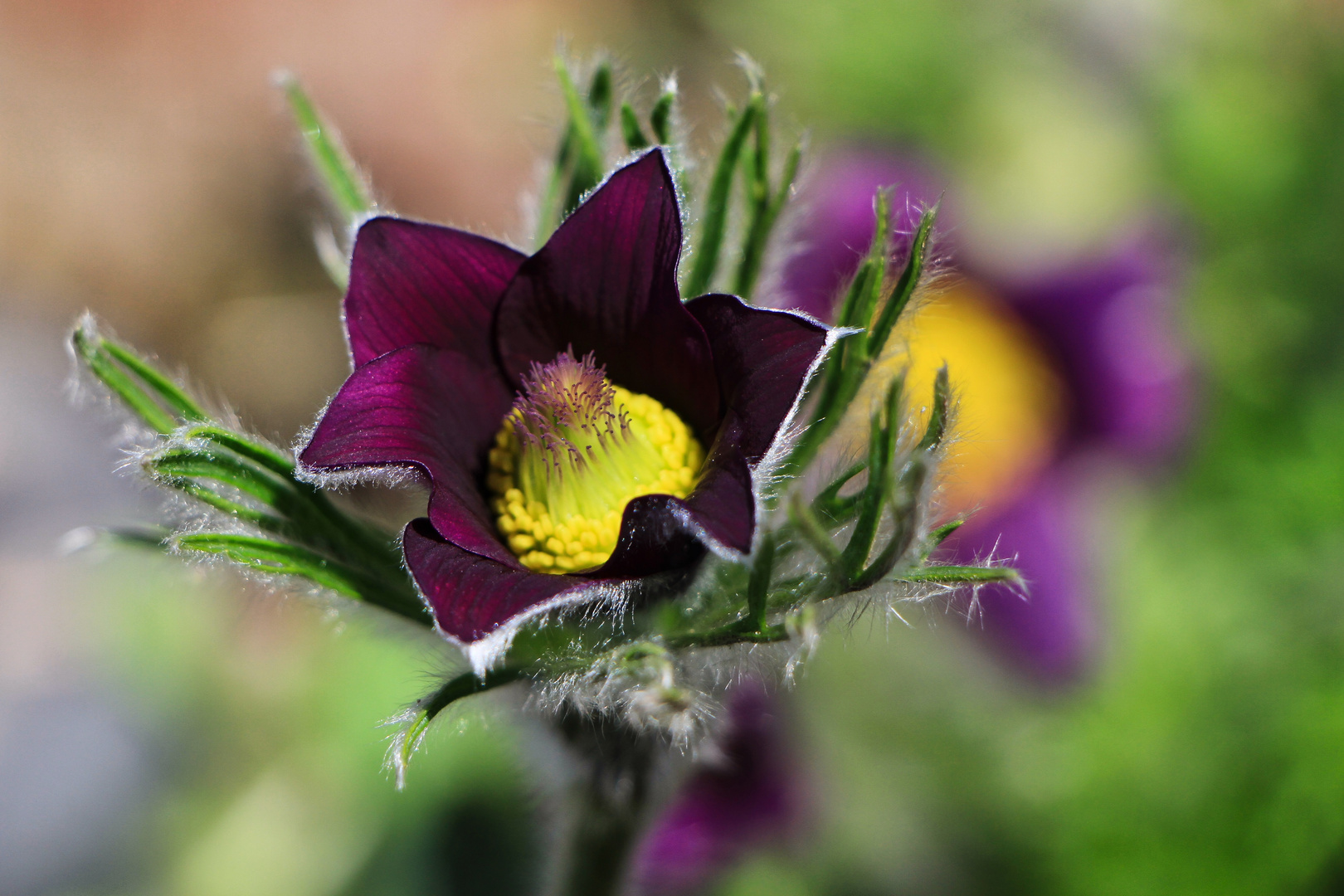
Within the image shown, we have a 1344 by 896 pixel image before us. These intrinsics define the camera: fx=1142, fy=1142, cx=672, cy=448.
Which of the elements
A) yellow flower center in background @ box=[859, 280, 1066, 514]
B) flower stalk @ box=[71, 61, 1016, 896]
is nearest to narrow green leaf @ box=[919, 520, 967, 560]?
flower stalk @ box=[71, 61, 1016, 896]

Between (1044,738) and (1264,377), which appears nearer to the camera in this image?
(1044,738)

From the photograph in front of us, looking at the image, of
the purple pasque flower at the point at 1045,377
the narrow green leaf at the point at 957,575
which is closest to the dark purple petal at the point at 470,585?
the narrow green leaf at the point at 957,575

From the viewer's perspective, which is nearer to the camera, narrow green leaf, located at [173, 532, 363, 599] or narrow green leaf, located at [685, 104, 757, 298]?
narrow green leaf, located at [173, 532, 363, 599]

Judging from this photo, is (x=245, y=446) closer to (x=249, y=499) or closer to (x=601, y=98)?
(x=249, y=499)

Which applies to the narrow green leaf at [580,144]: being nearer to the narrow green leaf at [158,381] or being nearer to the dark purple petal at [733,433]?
the dark purple petal at [733,433]

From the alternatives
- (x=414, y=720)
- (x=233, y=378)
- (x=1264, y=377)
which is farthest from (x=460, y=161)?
(x=414, y=720)

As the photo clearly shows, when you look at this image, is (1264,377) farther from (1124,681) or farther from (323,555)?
(323,555)

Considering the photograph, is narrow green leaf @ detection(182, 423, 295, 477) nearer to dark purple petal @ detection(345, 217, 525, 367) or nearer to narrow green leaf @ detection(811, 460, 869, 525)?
dark purple petal @ detection(345, 217, 525, 367)
